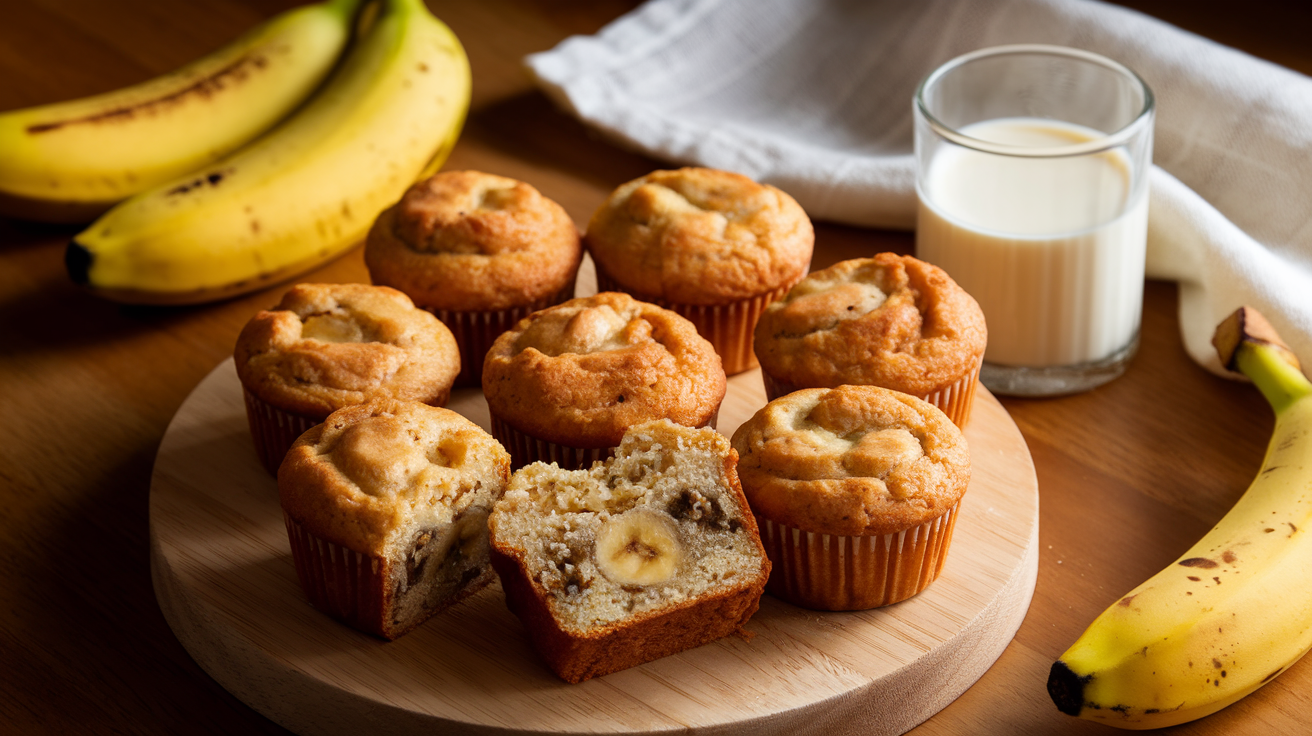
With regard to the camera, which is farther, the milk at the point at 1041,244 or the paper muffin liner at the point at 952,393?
the milk at the point at 1041,244

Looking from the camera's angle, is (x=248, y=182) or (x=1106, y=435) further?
(x=248, y=182)

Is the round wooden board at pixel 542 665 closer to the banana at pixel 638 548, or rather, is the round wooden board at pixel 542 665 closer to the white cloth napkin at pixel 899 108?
the banana at pixel 638 548

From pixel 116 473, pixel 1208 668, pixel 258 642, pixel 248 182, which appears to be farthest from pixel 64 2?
pixel 1208 668

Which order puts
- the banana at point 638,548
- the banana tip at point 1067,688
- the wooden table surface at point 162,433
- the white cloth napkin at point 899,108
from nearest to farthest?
1. the banana tip at point 1067,688
2. the banana at point 638,548
3. the wooden table surface at point 162,433
4. the white cloth napkin at point 899,108

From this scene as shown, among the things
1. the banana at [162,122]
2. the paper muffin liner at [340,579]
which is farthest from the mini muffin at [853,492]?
the banana at [162,122]

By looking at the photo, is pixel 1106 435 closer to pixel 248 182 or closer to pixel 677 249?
pixel 677 249

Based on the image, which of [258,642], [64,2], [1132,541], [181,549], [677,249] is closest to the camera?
[258,642]

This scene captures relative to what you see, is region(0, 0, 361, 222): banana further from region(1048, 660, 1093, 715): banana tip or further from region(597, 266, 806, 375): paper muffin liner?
region(1048, 660, 1093, 715): banana tip
